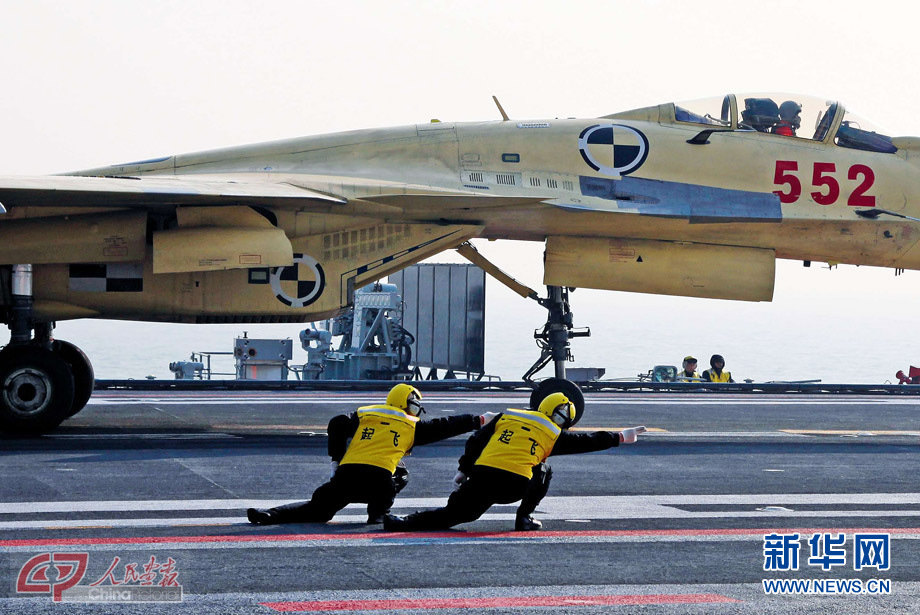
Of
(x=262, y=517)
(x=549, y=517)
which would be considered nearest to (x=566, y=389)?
(x=549, y=517)

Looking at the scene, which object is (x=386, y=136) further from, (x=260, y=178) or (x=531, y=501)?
(x=531, y=501)

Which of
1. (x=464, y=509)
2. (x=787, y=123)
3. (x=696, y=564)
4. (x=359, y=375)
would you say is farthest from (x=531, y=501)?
(x=359, y=375)

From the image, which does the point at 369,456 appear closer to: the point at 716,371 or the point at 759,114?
the point at 759,114

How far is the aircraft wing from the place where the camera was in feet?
44.7

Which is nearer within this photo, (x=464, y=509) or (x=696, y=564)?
(x=696, y=564)

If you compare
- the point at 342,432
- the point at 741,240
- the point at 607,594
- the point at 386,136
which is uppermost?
the point at 386,136

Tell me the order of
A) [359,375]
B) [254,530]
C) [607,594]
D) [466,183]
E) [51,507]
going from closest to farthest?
Result: 1. [607,594]
2. [254,530]
3. [51,507]
4. [466,183]
5. [359,375]

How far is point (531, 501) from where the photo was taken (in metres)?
9.75

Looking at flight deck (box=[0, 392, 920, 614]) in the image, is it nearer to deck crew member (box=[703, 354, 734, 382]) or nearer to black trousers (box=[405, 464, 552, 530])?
black trousers (box=[405, 464, 552, 530])

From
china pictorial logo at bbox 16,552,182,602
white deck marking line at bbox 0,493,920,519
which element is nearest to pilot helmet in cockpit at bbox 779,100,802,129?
white deck marking line at bbox 0,493,920,519

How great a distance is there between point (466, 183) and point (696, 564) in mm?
8147

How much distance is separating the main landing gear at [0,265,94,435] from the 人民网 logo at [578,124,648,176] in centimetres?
724

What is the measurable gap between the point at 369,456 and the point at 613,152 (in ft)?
25.3

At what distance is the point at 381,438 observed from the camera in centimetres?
984
